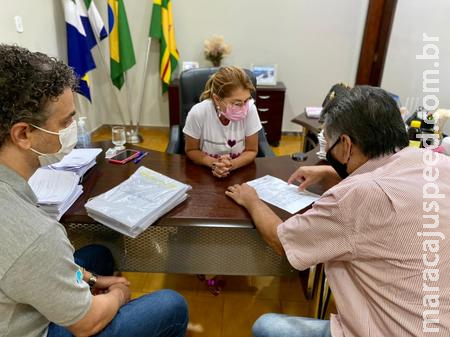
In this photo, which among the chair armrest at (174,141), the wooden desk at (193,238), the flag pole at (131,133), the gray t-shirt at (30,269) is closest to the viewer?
the gray t-shirt at (30,269)

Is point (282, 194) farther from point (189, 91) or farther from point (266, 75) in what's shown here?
point (266, 75)

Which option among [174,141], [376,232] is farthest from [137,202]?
[174,141]

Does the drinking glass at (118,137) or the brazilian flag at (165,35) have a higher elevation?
the brazilian flag at (165,35)

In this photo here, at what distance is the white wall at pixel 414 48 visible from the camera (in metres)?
2.32

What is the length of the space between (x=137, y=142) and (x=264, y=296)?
253 centimetres

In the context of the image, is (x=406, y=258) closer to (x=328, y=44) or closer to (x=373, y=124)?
(x=373, y=124)

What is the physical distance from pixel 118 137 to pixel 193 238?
2.21 ft

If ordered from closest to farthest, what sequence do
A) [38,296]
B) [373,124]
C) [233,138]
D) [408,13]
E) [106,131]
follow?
[38,296] < [373,124] < [233,138] < [408,13] < [106,131]

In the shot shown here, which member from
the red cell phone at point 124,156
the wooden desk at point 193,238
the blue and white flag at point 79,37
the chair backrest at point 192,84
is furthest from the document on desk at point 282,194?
the blue and white flag at point 79,37

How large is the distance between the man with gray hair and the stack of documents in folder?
344mm

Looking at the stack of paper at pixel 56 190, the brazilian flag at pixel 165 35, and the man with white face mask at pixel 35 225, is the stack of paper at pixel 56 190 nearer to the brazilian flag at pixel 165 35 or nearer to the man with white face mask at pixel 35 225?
the man with white face mask at pixel 35 225

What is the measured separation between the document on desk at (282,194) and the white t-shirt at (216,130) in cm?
37

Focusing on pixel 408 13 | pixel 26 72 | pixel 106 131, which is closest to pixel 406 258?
pixel 26 72

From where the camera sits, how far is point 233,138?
1.71 metres
